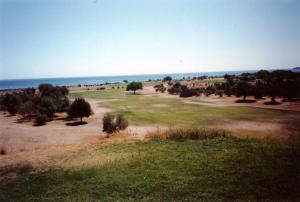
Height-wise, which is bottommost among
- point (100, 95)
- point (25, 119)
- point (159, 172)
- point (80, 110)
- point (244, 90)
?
point (25, 119)

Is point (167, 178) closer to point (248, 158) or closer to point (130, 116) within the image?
point (248, 158)

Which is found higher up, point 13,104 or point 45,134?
point 13,104

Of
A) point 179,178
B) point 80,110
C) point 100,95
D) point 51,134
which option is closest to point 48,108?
point 80,110

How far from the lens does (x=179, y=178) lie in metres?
11.6

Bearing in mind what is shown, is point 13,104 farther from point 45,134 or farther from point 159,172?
point 159,172

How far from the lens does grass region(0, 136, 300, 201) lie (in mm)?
10070

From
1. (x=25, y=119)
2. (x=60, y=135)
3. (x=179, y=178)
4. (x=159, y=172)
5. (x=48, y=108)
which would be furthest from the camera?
(x=25, y=119)

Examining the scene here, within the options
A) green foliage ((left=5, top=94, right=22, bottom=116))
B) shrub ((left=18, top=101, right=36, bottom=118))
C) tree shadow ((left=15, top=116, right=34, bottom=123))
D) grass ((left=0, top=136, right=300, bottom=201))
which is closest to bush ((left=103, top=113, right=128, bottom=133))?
grass ((left=0, top=136, right=300, bottom=201))

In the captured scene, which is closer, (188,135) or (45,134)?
(188,135)

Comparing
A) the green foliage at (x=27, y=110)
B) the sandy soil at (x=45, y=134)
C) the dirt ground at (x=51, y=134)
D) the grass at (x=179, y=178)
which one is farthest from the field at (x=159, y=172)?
the green foliage at (x=27, y=110)

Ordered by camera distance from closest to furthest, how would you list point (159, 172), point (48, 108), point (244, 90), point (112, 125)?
point (159, 172)
point (112, 125)
point (48, 108)
point (244, 90)

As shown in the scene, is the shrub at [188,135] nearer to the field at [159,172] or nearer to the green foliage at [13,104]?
the field at [159,172]

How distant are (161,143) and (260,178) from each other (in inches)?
313

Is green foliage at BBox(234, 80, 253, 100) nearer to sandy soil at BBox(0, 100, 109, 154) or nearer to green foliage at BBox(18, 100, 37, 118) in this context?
sandy soil at BBox(0, 100, 109, 154)
